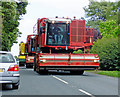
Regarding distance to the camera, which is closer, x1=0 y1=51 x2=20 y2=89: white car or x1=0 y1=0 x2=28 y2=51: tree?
x1=0 y1=51 x2=20 y2=89: white car

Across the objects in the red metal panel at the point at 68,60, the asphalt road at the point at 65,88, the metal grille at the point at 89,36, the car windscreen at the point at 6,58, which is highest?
the metal grille at the point at 89,36

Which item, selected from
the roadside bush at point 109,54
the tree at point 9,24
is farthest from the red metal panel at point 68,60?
the tree at point 9,24

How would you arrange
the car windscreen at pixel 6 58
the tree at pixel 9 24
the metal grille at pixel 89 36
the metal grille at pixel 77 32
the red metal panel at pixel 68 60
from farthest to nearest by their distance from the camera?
the tree at pixel 9 24
the metal grille at pixel 89 36
the metal grille at pixel 77 32
the red metal panel at pixel 68 60
the car windscreen at pixel 6 58

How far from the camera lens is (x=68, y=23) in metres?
24.4

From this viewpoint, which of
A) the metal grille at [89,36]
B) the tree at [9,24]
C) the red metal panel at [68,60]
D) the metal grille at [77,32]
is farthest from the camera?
the tree at [9,24]

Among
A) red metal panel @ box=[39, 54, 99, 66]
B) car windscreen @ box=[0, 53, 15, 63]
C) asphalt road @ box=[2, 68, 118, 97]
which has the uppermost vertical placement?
car windscreen @ box=[0, 53, 15, 63]

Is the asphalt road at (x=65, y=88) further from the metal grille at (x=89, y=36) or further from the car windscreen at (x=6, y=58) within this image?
the metal grille at (x=89, y=36)

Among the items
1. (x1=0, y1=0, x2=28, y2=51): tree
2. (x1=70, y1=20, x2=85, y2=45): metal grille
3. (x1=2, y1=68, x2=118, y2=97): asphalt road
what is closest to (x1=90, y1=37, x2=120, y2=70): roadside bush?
(x1=70, y1=20, x2=85, y2=45): metal grille

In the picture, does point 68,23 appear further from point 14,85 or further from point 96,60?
point 14,85

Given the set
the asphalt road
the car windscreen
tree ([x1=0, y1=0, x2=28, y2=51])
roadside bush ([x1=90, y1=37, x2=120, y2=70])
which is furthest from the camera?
tree ([x1=0, y1=0, x2=28, y2=51])

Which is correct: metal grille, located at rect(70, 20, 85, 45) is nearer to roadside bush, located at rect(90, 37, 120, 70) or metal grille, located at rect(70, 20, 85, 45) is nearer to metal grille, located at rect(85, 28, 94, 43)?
metal grille, located at rect(85, 28, 94, 43)

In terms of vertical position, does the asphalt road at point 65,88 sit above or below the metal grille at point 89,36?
below

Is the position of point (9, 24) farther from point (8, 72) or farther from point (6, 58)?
point (8, 72)

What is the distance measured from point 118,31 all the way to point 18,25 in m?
16.1
